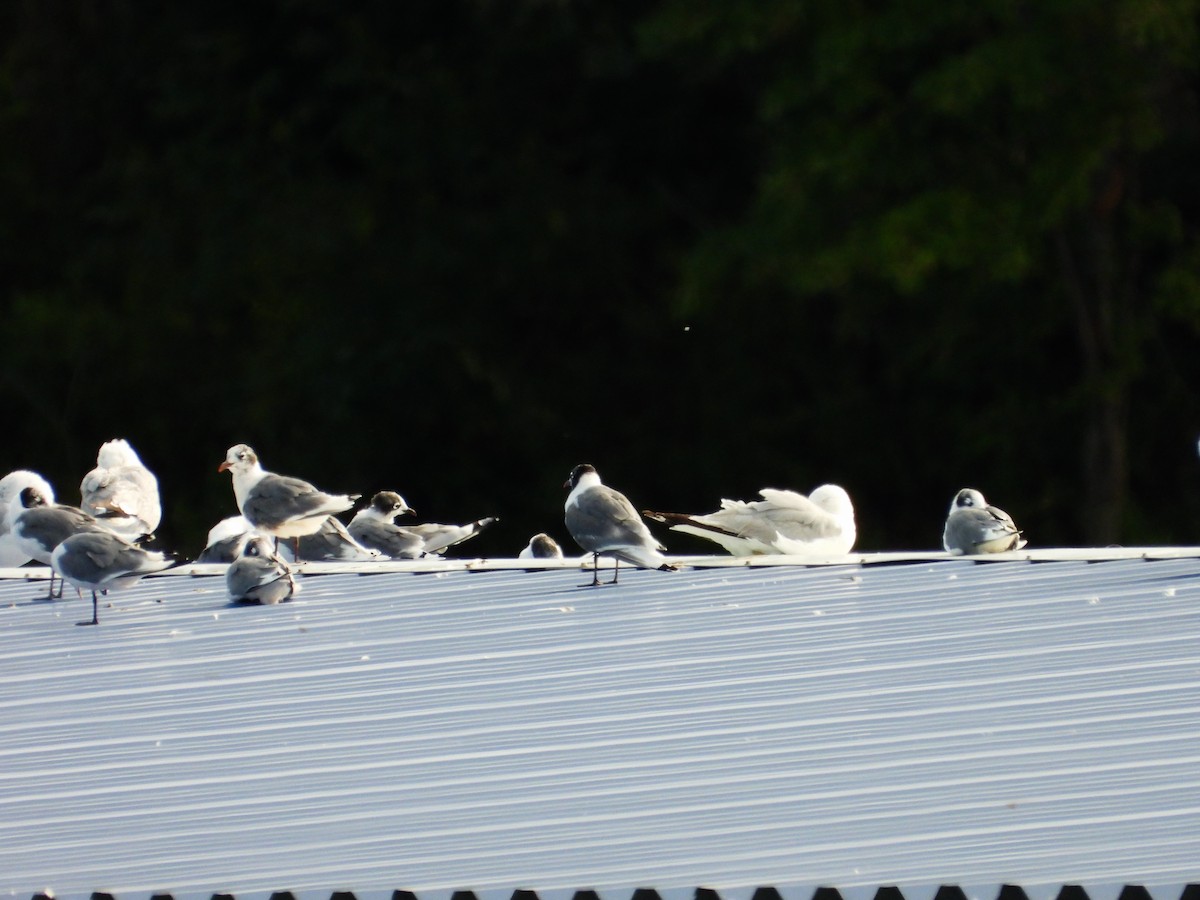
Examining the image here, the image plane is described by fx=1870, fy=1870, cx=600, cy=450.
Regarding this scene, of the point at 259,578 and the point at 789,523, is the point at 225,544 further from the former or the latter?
the point at 789,523

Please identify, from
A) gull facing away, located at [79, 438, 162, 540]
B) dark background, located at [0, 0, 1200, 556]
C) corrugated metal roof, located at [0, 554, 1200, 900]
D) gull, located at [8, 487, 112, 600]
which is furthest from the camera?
dark background, located at [0, 0, 1200, 556]

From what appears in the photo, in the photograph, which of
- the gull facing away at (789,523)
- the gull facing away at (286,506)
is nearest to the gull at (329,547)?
the gull facing away at (286,506)

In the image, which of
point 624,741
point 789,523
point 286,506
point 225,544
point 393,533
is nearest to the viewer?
point 624,741

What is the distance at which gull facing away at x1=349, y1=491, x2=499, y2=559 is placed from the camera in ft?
33.8

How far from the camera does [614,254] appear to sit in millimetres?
24031

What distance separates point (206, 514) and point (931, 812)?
21035 millimetres

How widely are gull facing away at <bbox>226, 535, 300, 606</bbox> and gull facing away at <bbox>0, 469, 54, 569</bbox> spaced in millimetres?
1866

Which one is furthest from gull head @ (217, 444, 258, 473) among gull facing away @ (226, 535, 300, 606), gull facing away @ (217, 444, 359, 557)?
gull facing away @ (226, 535, 300, 606)

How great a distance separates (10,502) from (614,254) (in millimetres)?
14602

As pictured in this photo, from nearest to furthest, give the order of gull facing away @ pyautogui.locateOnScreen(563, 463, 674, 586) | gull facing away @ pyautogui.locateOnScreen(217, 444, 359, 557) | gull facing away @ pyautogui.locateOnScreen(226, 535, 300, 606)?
1. gull facing away @ pyautogui.locateOnScreen(563, 463, 674, 586)
2. gull facing away @ pyautogui.locateOnScreen(226, 535, 300, 606)
3. gull facing away @ pyautogui.locateOnScreen(217, 444, 359, 557)

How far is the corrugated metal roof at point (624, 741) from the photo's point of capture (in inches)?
177

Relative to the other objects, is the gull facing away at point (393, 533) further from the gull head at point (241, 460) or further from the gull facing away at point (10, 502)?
the gull facing away at point (10, 502)

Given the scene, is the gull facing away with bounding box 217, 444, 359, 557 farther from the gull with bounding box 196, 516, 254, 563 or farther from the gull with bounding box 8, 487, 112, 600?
the gull with bounding box 8, 487, 112, 600

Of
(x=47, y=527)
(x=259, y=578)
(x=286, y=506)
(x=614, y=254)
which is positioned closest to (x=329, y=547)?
(x=286, y=506)
